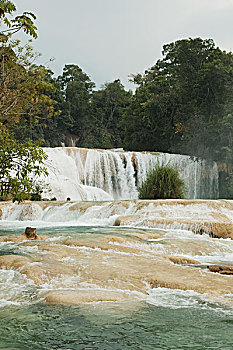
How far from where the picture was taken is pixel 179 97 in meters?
26.4

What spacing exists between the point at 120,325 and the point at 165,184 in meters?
9.44

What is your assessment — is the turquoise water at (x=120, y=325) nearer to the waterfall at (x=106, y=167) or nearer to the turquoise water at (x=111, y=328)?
the turquoise water at (x=111, y=328)

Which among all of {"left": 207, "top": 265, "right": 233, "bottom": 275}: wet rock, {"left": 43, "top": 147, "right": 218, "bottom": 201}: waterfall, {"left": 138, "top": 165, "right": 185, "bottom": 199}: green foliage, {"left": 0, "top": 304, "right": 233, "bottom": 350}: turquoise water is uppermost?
{"left": 43, "top": 147, "right": 218, "bottom": 201}: waterfall

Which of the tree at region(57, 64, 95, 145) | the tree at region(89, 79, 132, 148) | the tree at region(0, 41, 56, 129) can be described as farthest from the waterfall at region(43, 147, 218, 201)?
the tree at region(89, 79, 132, 148)

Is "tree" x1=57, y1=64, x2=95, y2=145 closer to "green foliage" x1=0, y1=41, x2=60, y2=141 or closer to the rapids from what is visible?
"green foliage" x1=0, y1=41, x2=60, y2=141

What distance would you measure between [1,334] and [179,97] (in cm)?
2528

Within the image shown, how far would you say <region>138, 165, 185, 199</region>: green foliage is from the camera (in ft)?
39.4

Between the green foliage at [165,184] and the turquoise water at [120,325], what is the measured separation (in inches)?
337

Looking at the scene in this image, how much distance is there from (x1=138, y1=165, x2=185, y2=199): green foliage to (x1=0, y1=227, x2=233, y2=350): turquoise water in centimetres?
856

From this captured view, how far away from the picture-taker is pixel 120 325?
281 centimetres

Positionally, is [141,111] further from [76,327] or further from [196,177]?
[76,327]

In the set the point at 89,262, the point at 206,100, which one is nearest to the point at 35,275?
the point at 89,262

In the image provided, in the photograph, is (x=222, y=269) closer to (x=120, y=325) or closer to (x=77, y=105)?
(x=120, y=325)

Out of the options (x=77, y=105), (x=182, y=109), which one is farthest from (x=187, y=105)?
(x=77, y=105)
